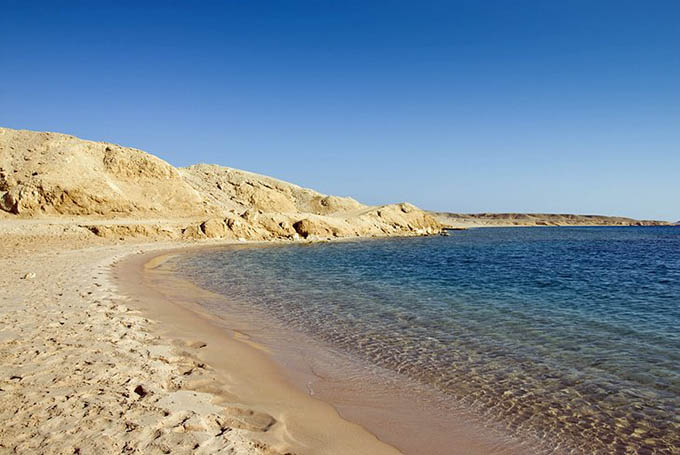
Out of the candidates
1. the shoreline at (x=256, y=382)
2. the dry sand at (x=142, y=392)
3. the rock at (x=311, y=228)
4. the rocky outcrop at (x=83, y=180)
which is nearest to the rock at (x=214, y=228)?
the rocky outcrop at (x=83, y=180)

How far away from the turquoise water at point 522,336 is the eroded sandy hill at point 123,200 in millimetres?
20105

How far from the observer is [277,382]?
226 inches

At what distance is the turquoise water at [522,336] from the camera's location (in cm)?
508

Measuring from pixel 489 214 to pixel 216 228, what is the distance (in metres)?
180

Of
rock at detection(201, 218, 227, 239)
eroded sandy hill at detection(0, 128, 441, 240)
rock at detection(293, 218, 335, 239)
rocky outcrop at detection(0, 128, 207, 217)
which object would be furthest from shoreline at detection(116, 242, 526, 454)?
rock at detection(293, 218, 335, 239)

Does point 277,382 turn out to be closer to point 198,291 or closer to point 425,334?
point 425,334

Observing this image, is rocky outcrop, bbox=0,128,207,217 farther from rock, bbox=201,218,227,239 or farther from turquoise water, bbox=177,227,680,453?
turquoise water, bbox=177,227,680,453

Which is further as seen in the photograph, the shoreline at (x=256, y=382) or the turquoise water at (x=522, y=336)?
the turquoise water at (x=522, y=336)

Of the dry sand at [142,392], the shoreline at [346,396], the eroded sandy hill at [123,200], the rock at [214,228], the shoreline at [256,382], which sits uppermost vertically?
the eroded sandy hill at [123,200]

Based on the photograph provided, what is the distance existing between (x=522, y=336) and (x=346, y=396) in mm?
4727

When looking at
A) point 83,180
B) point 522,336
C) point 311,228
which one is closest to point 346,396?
point 522,336

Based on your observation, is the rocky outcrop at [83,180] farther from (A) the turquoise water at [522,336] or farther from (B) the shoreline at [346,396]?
(B) the shoreline at [346,396]

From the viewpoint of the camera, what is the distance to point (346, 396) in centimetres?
546

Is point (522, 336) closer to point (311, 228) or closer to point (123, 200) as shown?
point (311, 228)
